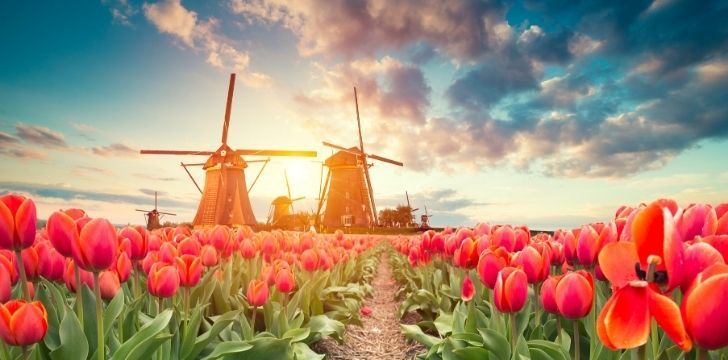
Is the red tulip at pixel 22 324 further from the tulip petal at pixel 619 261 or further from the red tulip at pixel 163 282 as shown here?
the tulip petal at pixel 619 261

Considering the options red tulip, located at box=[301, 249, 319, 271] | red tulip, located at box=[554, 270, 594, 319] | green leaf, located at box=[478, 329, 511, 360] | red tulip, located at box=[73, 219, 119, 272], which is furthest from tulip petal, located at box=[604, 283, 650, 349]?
red tulip, located at box=[301, 249, 319, 271]

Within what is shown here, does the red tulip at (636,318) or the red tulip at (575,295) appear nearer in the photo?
the red tulip at (636,318)

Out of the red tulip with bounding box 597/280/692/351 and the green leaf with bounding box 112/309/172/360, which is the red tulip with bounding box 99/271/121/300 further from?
the red tulip with bounding box 597/280/692/351

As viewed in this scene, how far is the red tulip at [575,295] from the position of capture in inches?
70.7

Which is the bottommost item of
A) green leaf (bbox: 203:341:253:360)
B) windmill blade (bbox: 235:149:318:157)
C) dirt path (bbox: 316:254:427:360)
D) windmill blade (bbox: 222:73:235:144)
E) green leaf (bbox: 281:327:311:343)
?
dirt path (bbox: 316:254:427:360)

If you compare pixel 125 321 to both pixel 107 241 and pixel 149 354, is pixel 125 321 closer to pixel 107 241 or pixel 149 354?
pixel 149 354

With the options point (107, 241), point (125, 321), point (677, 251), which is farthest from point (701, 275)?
point (125, 321)

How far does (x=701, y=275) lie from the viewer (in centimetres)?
96

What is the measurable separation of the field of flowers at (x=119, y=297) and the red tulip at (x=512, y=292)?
145 cm

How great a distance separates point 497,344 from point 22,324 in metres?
2.14

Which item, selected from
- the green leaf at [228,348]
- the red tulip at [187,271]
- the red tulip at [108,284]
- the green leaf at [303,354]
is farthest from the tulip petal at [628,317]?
the green leaf at [303,354]

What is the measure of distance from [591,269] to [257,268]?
3.71 m

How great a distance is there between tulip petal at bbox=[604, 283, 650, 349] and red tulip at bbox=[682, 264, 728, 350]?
0.08 metres

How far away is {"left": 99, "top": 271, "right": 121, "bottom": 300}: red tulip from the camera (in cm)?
267
